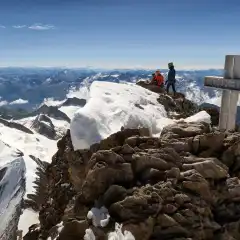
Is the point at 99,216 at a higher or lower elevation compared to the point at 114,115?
lower

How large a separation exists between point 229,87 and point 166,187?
30.6ft

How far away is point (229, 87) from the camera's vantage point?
2228 centimetres

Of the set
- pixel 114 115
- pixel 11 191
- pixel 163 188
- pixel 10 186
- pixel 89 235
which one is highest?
pixel 114 115

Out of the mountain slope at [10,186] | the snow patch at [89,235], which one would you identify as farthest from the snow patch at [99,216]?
the mountain slope at [10,186]

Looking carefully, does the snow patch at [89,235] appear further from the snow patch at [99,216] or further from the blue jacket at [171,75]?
the blue jacket at [171,75]

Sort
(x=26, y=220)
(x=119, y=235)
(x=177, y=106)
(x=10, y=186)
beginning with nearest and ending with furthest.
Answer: (x=119, y=235) → (x=177, y=106) → (x=26, y=220) → (x=10, y=186)

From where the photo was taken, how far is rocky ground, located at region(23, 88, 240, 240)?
46.6 ft

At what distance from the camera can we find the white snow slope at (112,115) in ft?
62.4

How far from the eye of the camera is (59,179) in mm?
23875

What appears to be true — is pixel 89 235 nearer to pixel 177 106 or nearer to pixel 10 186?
pixel 177 106

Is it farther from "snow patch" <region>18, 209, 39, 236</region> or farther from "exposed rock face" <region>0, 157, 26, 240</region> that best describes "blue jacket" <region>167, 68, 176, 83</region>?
"exposed rock face" <region>0, 157, 26, 240</region>

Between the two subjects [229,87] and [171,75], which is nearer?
[229,87]

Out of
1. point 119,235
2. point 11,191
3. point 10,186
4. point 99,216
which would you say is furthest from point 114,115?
point 10,186

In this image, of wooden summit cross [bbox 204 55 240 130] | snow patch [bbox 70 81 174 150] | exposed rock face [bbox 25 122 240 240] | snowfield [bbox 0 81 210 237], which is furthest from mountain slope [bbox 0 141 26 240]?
exposed rock face [bbox 25 122 240 240]
